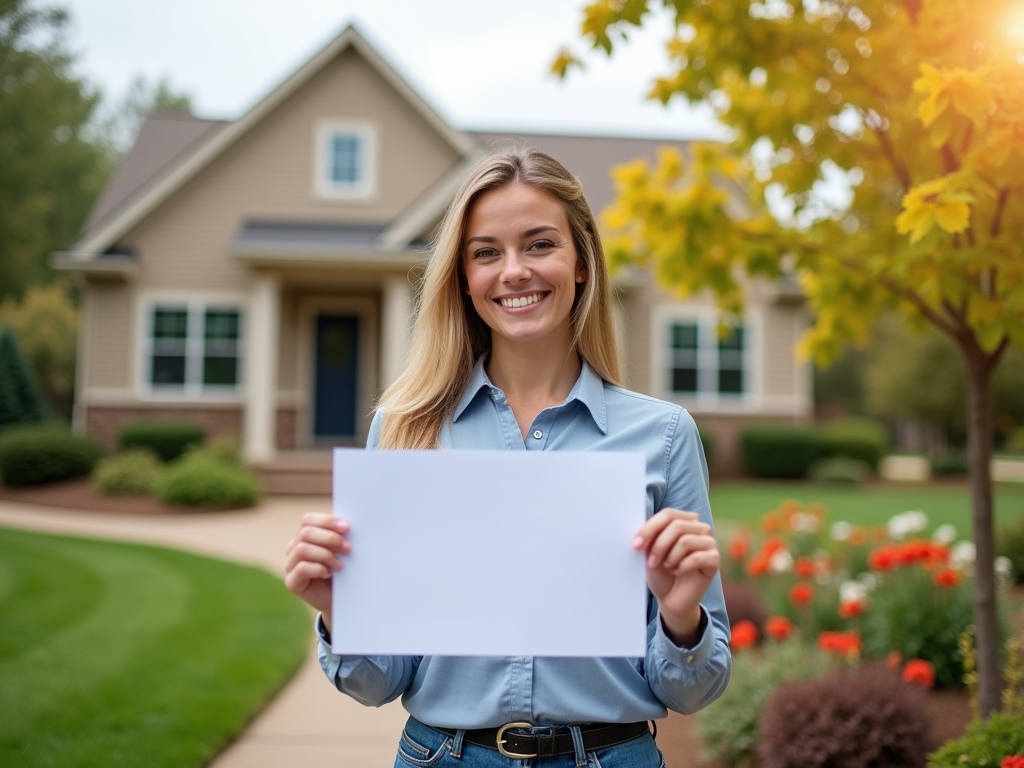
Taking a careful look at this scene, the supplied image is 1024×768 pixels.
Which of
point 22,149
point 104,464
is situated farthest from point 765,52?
point 22,149

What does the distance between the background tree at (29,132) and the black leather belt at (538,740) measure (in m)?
32.1

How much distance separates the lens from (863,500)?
14109 millimetres

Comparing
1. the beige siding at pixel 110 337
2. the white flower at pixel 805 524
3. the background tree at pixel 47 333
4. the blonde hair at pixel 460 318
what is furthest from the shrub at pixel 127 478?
the background tree at pixel 47 333

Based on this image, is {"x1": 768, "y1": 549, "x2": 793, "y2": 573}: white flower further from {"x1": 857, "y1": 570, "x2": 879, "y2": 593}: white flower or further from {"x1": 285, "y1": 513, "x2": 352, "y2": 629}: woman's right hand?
{"x1": 285, "y1": 513, "x2": 352, "y2": 629}: woman's right hand

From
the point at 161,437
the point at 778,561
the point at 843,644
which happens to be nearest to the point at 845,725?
the point at 843,644

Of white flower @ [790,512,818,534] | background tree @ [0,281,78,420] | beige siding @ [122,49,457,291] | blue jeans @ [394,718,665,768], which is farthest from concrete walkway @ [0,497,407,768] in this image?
background tree @ [0,281,78,420]

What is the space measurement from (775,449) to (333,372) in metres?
8.53

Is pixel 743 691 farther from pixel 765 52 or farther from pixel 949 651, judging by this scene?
pixel 765 52

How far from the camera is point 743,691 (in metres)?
4.06

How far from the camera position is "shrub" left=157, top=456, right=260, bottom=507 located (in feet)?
39.1

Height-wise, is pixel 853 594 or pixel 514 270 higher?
pixel 514 270

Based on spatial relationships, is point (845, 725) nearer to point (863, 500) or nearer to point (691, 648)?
point (691, 648)

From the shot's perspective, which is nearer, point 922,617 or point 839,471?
point 922,617

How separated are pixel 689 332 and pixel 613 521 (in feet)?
50.6
